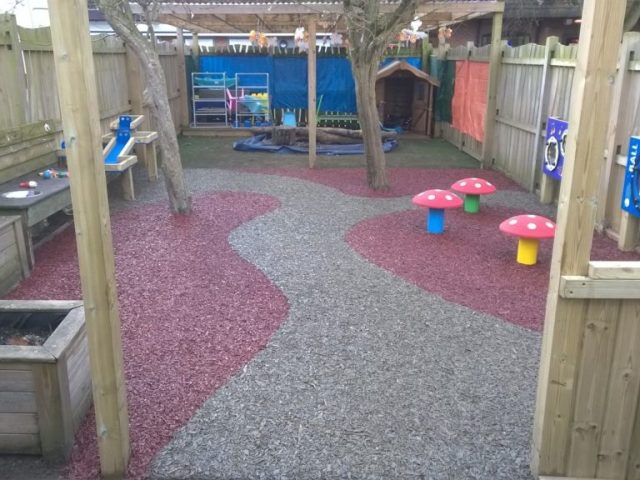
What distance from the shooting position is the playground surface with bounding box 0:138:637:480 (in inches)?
119

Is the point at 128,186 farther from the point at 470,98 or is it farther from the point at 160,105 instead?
the point at 470,98

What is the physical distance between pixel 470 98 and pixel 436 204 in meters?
6.87

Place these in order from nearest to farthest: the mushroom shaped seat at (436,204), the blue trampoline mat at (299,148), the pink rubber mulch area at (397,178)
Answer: the mushroom shaped seat at (436,204) → the pink rubber mulch area at (397,178) → the blue trampoline mat at (299,148)

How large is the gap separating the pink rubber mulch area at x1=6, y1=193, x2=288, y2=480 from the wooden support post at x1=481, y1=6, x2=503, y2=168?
5861mm

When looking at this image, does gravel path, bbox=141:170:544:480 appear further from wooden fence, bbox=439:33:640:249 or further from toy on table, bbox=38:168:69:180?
toy on table, bbox=38:168:69:180

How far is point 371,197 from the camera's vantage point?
350 inches

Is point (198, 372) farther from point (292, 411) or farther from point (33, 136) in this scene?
point (33, 136)

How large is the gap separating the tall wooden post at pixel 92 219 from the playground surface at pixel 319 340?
0.94 ft

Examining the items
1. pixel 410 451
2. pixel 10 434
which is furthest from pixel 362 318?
pixel 10 434

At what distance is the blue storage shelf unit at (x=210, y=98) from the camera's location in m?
16.7

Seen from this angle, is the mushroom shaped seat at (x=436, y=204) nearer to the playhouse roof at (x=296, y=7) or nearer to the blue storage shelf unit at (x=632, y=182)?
the blue storage shelf unit at (x=632, y=182)

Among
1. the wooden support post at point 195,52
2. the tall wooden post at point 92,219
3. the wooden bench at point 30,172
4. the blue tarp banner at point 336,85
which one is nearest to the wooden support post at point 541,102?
the wooden bench at point 30,172

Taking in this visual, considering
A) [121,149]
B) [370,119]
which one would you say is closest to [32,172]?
[121,149]

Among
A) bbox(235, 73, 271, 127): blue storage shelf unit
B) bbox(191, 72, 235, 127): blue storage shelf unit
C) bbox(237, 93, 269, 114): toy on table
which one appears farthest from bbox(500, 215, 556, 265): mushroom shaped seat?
bbox(191, 72, 235, 127): blue storage shelf unit
